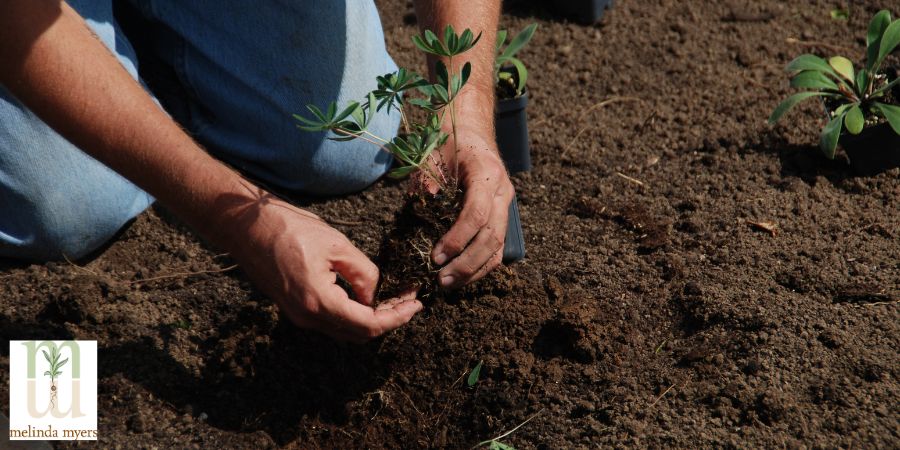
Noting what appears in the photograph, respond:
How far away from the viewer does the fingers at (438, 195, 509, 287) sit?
6.35 feet

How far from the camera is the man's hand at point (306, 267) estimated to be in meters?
1.82

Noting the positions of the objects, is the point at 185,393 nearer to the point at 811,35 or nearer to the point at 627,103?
the point at 627,103

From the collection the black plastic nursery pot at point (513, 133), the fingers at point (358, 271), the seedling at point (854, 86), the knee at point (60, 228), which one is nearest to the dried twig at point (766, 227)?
the seedling at point (854, 86)

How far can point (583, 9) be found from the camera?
3.52 metres

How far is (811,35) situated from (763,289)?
1.57m

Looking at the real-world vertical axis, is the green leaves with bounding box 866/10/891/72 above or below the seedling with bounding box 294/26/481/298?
above

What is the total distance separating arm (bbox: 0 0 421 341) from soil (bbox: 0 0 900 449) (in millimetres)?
289

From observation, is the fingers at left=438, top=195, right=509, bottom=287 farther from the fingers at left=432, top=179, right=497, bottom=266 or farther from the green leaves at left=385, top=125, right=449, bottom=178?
the green leaves at left=385, top=125, right=449, bottom=178

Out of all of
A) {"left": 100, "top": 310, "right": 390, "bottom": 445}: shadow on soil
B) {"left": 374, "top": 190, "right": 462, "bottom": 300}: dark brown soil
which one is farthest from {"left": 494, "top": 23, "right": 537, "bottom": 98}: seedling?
{"left": 100, "top": 310, "right": 390, "bottom": 445}: shadow on soil

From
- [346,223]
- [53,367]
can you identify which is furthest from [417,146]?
[53,367]

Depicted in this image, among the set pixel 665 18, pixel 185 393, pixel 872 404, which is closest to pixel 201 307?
pixel 185 393

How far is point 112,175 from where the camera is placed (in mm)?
2656

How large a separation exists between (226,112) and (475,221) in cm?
126

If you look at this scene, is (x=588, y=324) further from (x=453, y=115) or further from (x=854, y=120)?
(x=854, y=120)
